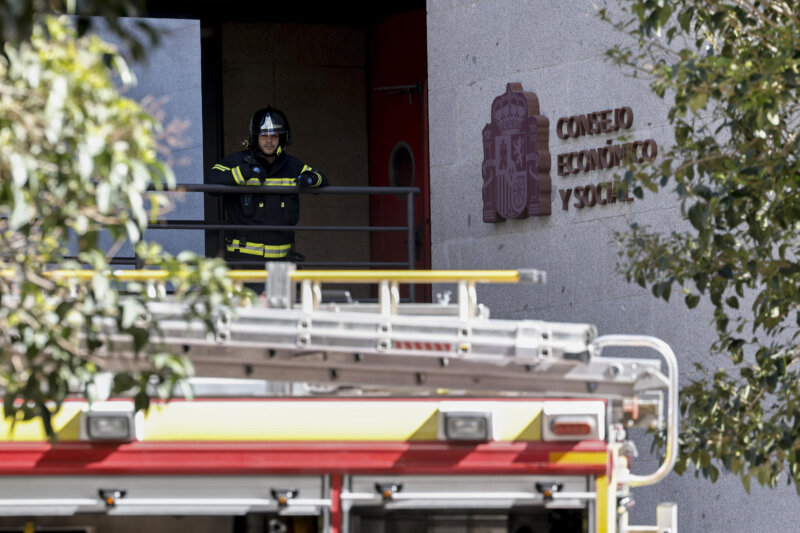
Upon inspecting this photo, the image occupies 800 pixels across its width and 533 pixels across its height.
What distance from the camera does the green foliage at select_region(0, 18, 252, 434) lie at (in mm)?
3393

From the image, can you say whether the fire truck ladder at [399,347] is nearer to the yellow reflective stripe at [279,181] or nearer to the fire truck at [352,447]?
the fire truck at [352,447]

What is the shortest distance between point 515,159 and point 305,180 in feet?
7.34

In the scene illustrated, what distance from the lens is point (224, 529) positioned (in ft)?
18.6

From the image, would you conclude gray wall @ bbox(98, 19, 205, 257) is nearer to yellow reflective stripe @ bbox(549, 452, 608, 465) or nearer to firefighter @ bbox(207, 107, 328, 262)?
firefighter @ bbox(207, 107, 328, 262)

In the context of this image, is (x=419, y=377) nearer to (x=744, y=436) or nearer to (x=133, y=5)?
(x=744, y=436)

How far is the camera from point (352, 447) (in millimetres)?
5609

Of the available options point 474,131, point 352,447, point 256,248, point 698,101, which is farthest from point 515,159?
point 352,447

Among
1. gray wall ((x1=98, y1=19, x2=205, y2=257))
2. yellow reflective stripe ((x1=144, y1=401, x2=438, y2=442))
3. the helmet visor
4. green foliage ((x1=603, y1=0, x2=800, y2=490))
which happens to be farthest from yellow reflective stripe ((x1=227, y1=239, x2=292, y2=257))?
yellow reflective stripe ((x1=144, y1=401, x2=438, y2=442))

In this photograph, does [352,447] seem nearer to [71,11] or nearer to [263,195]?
[71,11]

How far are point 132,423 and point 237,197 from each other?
4.48m

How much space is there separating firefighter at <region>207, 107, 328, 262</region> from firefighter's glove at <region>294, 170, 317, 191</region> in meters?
0.17

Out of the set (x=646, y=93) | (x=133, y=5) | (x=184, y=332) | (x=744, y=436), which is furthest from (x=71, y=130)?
(x=646, y=93)

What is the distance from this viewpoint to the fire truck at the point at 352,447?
17.9 ft

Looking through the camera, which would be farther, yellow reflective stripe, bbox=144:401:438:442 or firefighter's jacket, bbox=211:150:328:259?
firefighter's jacket, bbox=211:150:328:259
